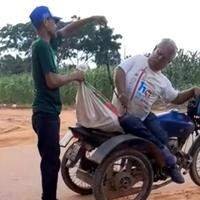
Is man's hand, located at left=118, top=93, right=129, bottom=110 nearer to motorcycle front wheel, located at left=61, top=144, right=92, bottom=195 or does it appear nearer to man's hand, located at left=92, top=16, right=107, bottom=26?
man's hand, located at left=92, top=16, right=107, bottom=26

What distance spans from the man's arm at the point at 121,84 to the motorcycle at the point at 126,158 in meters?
0.37

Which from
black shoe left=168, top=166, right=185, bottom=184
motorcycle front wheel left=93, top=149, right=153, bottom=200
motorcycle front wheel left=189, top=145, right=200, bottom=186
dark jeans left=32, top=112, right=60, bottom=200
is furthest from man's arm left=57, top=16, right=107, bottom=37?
motorcycle front wheel left=189, top=145, right=200, bottom=186

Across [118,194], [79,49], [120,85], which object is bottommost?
[79,49]

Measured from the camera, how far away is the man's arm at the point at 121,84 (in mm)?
5445

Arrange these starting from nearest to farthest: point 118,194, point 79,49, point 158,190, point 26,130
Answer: point 118,194, point 158,190, point 26,130, point 79,49

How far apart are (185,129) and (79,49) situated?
105 ft

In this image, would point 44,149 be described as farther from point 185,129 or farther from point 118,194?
point 185,129

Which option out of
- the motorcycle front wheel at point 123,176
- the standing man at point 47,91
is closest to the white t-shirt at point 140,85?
the motorcycle front wheel at point 123,176

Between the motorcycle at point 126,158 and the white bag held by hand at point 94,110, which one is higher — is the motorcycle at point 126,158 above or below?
below

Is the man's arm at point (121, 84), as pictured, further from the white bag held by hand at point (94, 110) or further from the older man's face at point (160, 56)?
the older man's face at point (160, 56)

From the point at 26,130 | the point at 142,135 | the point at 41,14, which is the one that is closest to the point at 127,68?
the point at 142,135

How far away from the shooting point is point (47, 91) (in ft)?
17.1

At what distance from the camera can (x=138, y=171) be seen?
219 inches

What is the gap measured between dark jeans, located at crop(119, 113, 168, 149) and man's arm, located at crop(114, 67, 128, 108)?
0.63 feet
